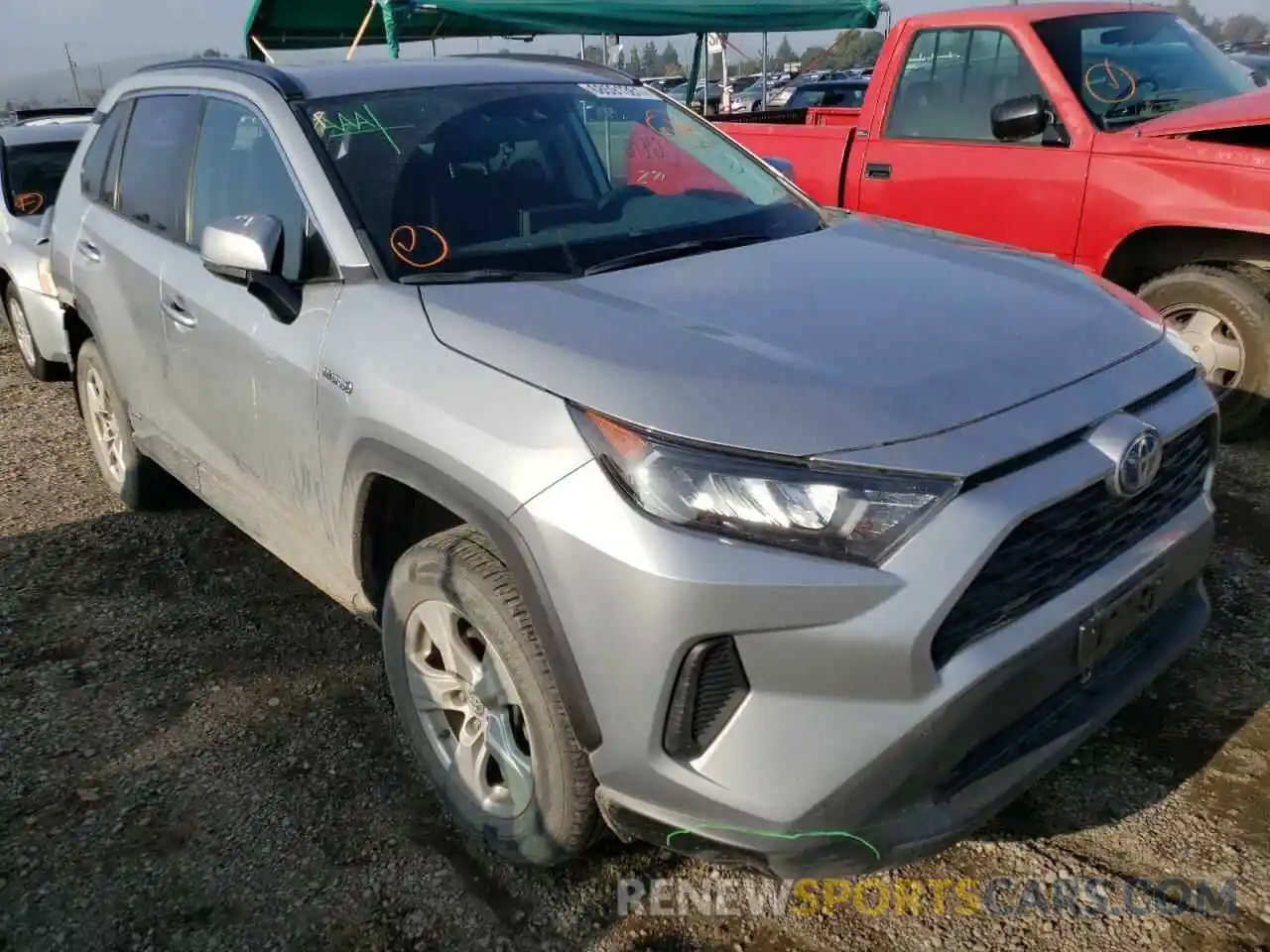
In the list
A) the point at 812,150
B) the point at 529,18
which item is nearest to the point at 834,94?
the point at 529,18

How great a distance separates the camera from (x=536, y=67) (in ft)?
11.8

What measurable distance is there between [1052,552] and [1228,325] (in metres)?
3.24

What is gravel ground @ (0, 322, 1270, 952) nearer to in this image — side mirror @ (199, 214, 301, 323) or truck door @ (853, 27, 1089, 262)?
side mirror @ (199, 214, 301, 323)

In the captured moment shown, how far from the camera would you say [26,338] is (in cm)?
675

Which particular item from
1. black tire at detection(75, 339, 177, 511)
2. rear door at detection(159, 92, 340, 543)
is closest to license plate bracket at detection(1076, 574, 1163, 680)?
rear door at detection(159, 92, 340, 543)

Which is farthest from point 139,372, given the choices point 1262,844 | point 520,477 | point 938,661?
point 1262,844

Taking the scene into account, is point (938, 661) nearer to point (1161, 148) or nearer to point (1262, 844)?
point (1262, 844)

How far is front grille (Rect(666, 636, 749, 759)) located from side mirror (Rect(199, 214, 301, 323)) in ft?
4.95

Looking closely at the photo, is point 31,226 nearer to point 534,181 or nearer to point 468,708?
point 534,181

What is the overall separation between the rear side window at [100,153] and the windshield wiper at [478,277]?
7.54 ft

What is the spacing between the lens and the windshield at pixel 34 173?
6.74m

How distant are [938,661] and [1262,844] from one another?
1.21 m

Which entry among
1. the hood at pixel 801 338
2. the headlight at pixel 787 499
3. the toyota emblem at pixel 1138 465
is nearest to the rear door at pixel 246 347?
the hood at pixel 801 338

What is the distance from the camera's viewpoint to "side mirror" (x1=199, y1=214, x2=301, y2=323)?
2635mm
